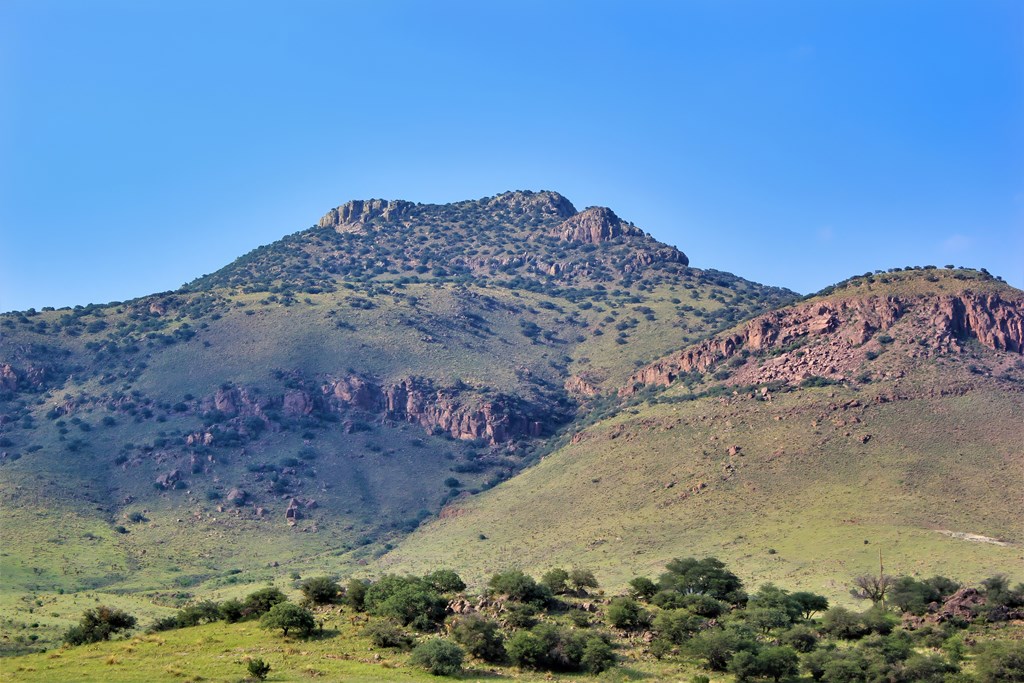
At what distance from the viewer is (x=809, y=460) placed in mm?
126312

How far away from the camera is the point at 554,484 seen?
140125mm

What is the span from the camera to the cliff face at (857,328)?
14938 centimetres

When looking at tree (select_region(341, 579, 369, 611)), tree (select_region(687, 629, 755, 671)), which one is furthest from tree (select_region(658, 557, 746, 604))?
tree (select_region(341, 579, 369, 611))

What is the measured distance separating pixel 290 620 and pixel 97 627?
13.5 m

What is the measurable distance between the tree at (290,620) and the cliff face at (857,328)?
319 ft

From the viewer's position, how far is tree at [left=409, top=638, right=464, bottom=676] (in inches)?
2269

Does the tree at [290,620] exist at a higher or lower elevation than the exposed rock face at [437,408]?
lower

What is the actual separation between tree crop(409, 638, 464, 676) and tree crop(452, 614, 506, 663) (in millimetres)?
1952

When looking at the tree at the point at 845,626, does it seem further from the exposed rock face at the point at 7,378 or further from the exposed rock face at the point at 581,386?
the exposed rock face at the point at 7,378

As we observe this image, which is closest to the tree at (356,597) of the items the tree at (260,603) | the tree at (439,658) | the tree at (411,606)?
the tree at (411,606)

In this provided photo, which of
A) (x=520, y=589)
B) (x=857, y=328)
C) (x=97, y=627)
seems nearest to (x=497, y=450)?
(x=857, y=328)

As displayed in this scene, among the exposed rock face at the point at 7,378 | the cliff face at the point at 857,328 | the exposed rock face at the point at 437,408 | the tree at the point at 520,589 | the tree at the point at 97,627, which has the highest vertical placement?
the cliff face at the point at 857,328

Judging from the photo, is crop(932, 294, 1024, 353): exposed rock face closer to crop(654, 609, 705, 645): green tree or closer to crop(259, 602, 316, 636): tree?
crop(654, 609, 705, 645): green tree

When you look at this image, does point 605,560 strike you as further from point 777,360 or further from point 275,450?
point 275,450
